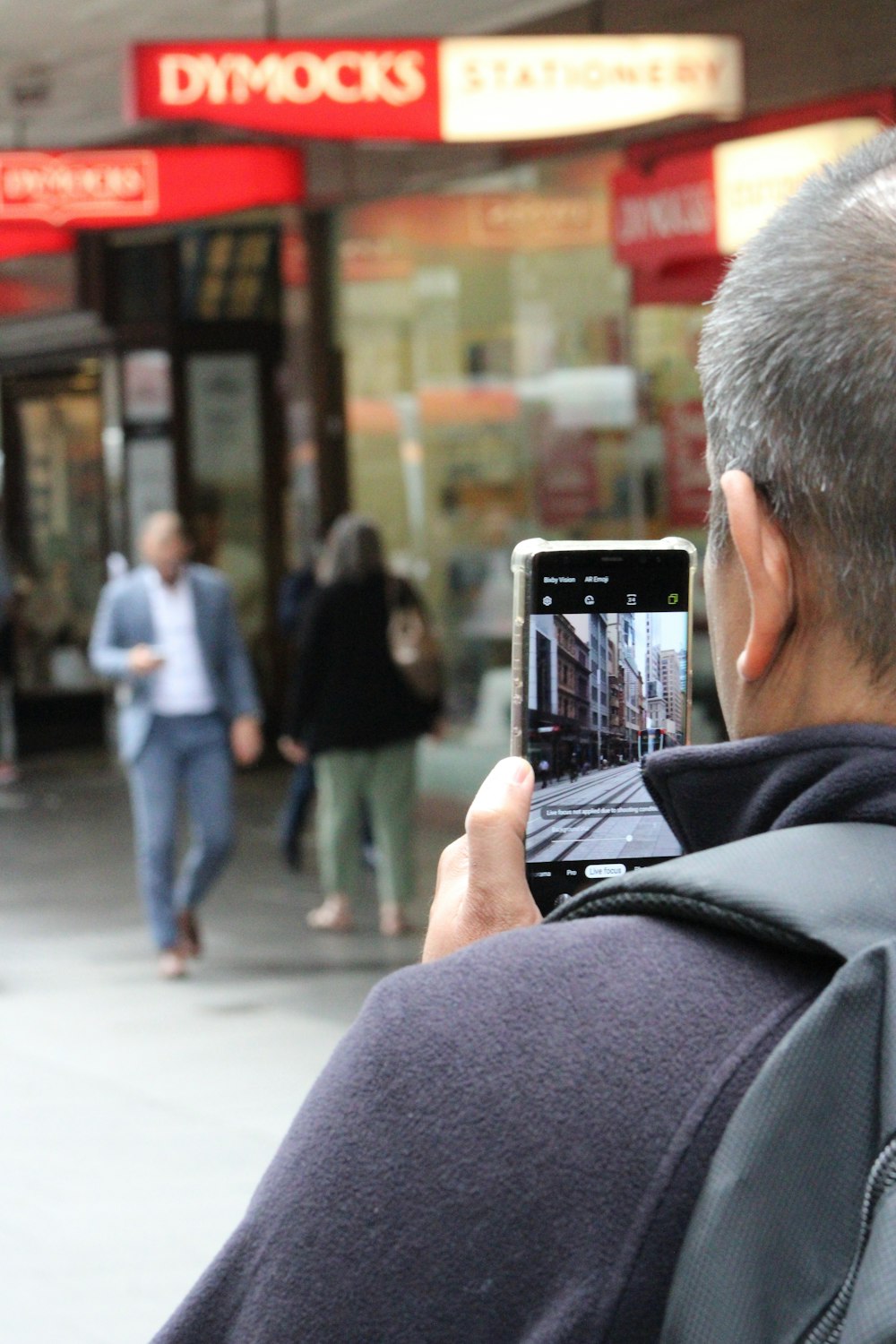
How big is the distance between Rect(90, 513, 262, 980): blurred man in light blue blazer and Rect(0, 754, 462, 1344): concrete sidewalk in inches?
14.8

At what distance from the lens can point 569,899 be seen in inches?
41.3

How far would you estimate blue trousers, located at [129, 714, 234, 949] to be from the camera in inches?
331

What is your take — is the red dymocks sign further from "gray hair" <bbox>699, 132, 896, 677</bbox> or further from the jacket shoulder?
"gray hair" <bbox>699, 132, 896, 677</bbox>

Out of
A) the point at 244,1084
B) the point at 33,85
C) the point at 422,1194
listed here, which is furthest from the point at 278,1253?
the point at 33,85

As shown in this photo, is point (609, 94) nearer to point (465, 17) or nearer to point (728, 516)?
point (465, 17)

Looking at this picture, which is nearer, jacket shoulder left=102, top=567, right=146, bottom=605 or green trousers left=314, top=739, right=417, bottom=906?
jacket shoulder left=102, top=567, right=146, bottom=605

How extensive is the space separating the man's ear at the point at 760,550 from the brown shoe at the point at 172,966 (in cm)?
741

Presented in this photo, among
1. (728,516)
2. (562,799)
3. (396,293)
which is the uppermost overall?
(396,293)

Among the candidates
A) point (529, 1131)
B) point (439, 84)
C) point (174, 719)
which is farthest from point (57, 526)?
point (529, 1131)

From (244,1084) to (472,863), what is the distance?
212 inches

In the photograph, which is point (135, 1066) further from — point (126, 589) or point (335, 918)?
point (335, 918)

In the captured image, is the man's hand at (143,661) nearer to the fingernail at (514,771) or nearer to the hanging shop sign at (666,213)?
the hanging shop sign at (666,213)

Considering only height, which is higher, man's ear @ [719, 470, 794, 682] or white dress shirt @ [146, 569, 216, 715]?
man's ear @ [719, 470, 794, 682]

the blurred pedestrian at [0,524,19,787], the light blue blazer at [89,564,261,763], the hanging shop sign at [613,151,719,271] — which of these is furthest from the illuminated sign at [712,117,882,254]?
the blurred pedestrian at [0,524,19,787]
